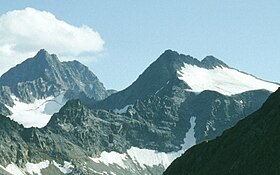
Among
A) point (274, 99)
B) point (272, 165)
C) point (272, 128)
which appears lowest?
point (272, 165)

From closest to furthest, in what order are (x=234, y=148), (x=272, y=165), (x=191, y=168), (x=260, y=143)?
(x=272, y=165)
(x=260, y=143)
(x=234, y=148)
(x=191, y=168)

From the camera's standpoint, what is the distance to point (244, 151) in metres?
158

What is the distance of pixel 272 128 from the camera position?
153250mm

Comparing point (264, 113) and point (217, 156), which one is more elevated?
point (264, 113)

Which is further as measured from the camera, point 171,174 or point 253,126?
point 171,174

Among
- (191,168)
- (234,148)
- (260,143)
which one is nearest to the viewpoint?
(260,143)

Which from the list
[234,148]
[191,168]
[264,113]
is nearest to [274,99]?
[264,113]

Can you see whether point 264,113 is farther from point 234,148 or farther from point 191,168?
point 191,168

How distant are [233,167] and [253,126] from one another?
17.2 meters

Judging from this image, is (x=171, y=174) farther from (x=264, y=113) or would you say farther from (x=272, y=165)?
(x=272, y=165)

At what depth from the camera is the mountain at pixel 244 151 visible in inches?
5674

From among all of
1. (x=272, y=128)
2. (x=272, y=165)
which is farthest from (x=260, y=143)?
(x=272, y=165)

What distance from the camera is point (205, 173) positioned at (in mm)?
166000

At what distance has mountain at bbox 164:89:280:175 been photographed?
14412cm
